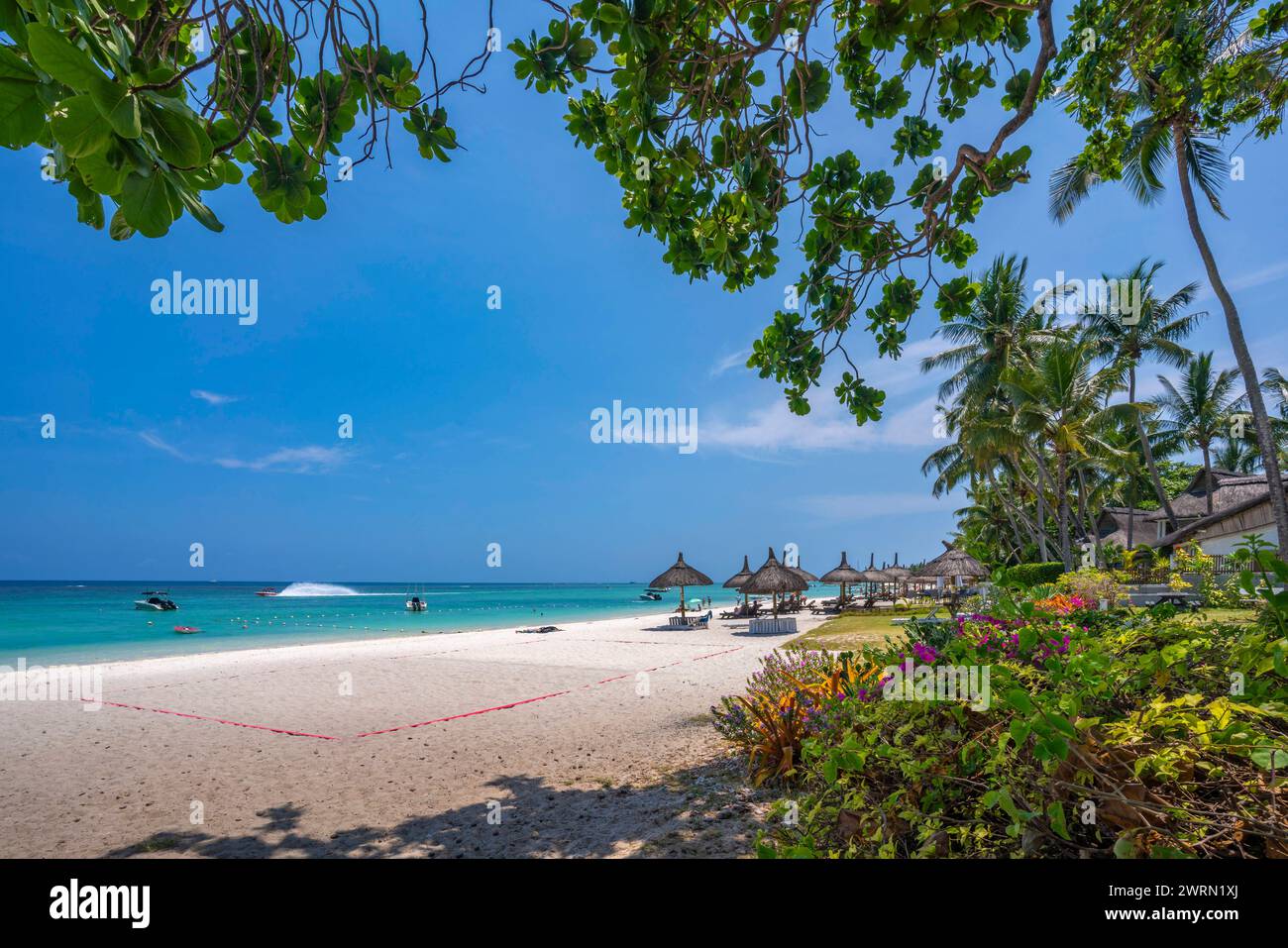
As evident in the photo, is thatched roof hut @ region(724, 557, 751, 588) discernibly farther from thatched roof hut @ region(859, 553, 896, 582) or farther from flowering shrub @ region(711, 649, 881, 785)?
flowering shrub @ region(711, 649, 881, 785)

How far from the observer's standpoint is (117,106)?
101 cm

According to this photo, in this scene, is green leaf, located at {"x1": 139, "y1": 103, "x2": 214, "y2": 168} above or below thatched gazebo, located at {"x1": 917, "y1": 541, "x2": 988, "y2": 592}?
above

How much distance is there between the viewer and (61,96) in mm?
1124

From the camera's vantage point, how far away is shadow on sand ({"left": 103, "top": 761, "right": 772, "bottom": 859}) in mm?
3727

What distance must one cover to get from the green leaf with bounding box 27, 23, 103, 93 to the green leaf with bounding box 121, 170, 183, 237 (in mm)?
174

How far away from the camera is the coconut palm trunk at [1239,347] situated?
45.8 ft

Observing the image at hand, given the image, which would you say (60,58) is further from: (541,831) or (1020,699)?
(541,831)

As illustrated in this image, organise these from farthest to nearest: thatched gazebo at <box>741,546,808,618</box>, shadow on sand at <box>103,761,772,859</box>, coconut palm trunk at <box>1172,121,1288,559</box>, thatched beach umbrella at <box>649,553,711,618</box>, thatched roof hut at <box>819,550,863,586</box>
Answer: thatched roof hut at <box>819,550,863,586</box>
thatched beach umbrella at <box>649,553,711,618</box>
thatched gazebo at <box>741,546,808,618</box>
coconut palm trunk at <box>1172,121,1288,559</box>
shadow on sand at <box>103,761,772,859</box>

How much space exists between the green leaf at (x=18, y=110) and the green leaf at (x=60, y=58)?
14cm

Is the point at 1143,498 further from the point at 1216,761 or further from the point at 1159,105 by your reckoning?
the point at 1216,761

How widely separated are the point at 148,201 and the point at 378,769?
239 inches

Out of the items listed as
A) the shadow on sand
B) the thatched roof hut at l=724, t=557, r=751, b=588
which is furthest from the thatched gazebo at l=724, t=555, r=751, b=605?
the shadow on sand

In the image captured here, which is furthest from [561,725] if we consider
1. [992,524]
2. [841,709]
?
[992,524]

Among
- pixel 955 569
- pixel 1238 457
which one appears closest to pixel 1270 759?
pixel 955 569
